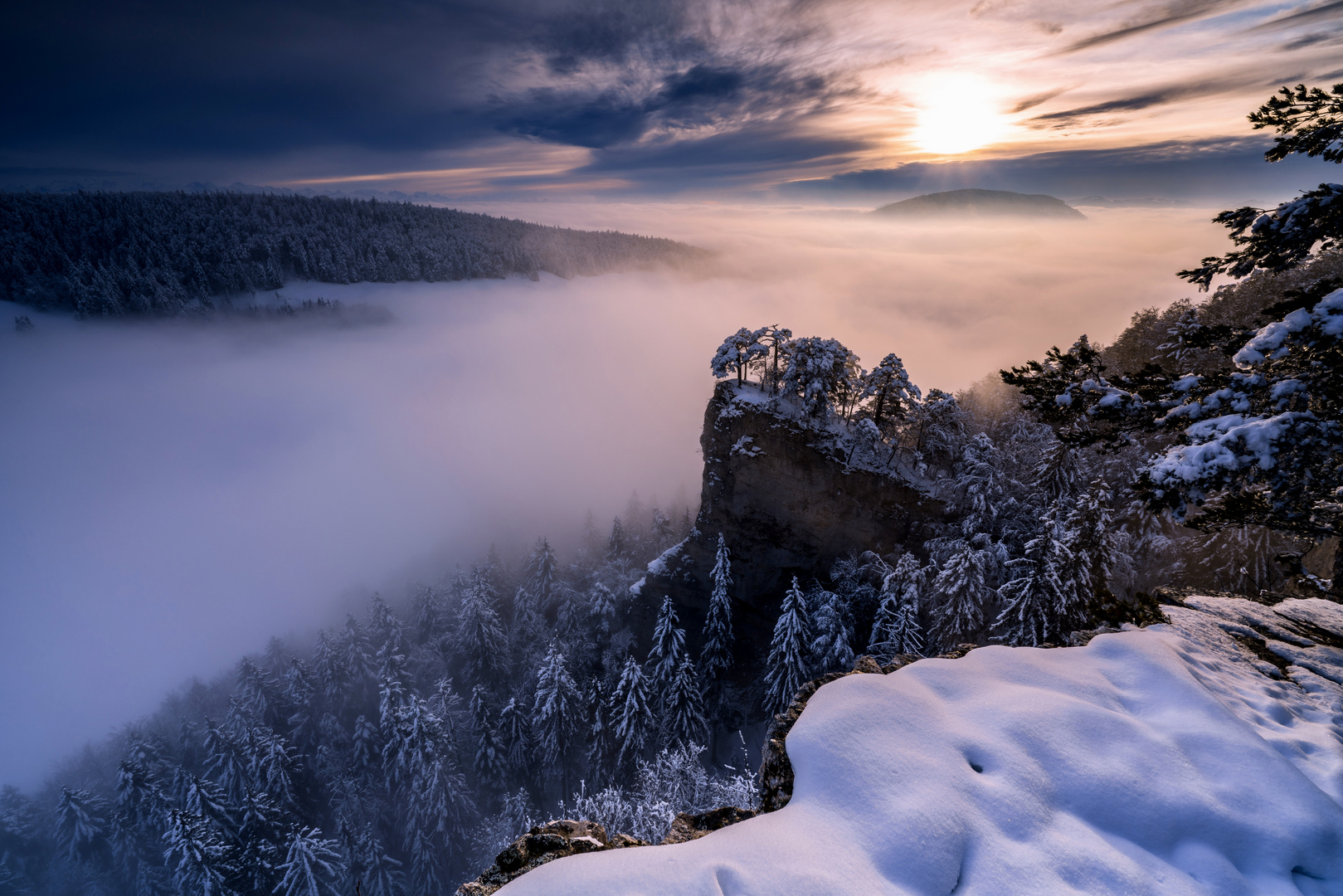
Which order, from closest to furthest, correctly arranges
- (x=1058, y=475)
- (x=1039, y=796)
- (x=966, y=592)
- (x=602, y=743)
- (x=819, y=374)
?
(x=1039, y=796) → (x=966, y=592) → (x=1058, y=475) → (x=819, y=374) → (x=602, y=743)

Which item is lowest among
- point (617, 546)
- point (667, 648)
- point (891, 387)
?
point (617, 546)

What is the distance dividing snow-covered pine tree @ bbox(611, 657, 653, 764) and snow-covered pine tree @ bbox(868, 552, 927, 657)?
1532 centimetres

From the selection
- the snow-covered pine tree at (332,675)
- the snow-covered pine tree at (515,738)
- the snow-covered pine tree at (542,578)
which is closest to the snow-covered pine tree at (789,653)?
the snow-covered pine tree at (515,738)

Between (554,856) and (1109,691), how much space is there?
715 centimetres

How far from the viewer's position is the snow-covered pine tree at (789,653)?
29188 millimetres

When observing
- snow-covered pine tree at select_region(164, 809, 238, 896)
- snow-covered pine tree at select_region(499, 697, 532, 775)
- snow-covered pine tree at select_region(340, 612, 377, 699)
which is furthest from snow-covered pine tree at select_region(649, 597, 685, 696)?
snow-covered pine tree at select_region(340, 612, 377, 699)

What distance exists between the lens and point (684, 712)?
3291 cm

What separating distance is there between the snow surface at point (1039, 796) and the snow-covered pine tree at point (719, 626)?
3102cm

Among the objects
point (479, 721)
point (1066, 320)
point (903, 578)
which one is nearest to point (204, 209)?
point (479, 721)

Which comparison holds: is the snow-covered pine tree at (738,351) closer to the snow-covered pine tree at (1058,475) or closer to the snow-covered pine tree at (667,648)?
the snow-covered pine tree at (667,648)

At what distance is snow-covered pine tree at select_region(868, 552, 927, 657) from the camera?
80.7ft

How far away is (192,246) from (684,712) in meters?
206

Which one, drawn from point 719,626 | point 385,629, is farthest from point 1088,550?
point 385,629

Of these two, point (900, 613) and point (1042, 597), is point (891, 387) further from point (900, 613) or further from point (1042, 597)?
point (1042, 597)
